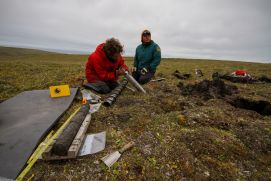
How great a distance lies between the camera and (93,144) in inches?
126

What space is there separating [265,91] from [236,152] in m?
5.59

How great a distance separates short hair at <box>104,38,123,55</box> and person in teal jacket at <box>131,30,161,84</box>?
71.4 inches

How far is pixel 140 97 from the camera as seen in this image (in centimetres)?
572

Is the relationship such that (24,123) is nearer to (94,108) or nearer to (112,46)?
(94,108)

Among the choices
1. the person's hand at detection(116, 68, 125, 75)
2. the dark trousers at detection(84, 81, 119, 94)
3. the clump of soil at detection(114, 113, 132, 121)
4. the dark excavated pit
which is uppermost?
the person's hand at detection(116, 68, 125, 75)

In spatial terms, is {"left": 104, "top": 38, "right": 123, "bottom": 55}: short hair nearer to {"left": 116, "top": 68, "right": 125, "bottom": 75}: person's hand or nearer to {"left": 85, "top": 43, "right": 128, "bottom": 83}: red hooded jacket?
{"left": 85, "top": 43, "right": 128, "bottom": 83}: red hooded jacket

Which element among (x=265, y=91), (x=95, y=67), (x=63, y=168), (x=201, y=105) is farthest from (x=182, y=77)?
(x=63, y=168)

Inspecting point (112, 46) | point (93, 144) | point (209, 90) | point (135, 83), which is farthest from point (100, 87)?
point (209, 90)

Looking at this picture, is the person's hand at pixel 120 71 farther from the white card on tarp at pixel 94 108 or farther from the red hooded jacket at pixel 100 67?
the white card on tarp at pixel 94 108

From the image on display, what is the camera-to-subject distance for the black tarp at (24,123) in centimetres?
274

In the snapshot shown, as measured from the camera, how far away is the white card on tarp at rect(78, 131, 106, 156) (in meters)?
2.99

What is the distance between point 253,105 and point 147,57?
170 inches

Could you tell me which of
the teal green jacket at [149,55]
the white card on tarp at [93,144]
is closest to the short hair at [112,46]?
the teal green jacket at [149,55]

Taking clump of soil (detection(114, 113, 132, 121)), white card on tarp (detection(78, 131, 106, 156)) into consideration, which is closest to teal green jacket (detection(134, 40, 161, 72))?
clump of soil (detection(114, 113, 132, 121))
